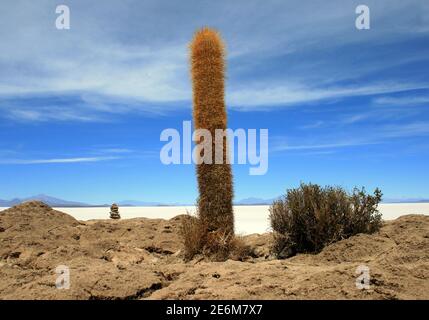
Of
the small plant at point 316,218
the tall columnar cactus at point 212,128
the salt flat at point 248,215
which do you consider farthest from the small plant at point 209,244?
the salt flat at point 248,215

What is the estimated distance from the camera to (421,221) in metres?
11.3

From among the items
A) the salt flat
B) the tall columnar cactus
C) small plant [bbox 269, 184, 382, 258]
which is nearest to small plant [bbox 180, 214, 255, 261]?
the tall columnar cactus

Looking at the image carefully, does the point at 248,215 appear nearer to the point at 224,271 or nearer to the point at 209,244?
the point at 209,244

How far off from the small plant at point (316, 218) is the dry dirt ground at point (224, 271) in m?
0.40

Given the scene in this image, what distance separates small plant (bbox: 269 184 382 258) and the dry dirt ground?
40 centimetres

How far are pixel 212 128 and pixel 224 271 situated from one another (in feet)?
12.5

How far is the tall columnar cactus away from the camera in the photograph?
32.2ft

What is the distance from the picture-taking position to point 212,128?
32.2ft

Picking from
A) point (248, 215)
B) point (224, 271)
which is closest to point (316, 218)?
point (224, 271)

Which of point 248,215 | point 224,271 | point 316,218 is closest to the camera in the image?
point 224,271

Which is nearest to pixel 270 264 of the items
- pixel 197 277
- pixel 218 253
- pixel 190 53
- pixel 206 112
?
pixel 197 277

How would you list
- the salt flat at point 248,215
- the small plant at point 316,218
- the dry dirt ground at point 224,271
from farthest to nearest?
the salt flat at point 248,215 → the small plant at point 316,218 → the dry dirt ground at point 224,271

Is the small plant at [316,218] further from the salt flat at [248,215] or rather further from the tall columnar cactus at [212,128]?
the salt flat at [248,215]

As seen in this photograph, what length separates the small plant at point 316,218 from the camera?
9.41 meters
